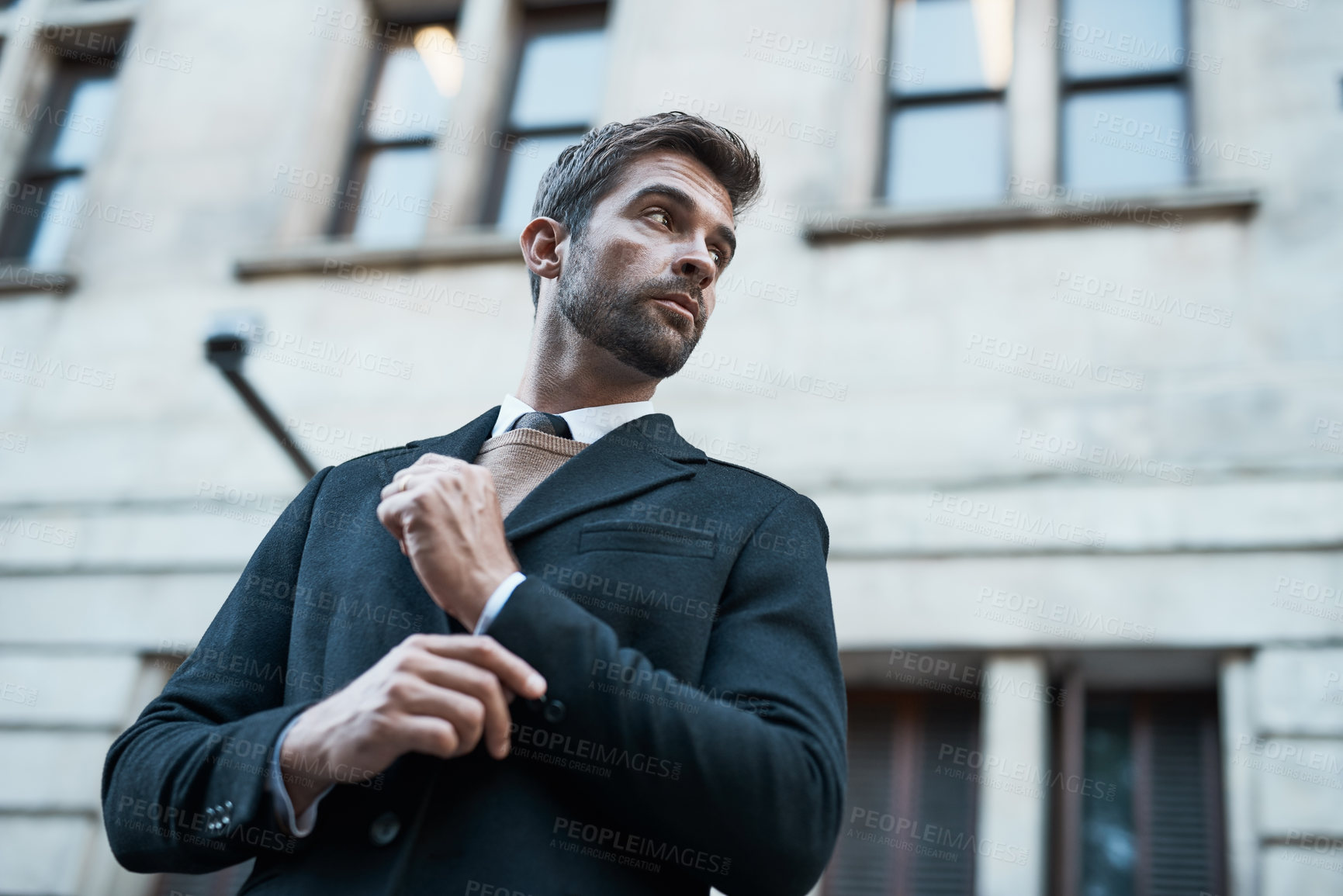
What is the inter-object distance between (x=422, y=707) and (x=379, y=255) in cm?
635

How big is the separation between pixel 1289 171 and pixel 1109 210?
2.82ft

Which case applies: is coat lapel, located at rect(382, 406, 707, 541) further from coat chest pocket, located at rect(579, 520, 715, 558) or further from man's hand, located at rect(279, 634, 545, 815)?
man's hand, located at rect(279, 634, 545, 815)

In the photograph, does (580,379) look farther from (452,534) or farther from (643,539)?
(452,534)

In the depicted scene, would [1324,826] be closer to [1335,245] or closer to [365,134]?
[1335,245]

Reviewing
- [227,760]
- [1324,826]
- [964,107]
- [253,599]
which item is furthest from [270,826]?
[964,107]

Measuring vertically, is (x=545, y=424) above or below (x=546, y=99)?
below

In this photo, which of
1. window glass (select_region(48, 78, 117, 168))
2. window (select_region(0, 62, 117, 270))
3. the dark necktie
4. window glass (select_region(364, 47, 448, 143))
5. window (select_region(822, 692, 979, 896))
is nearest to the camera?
the dark necktie

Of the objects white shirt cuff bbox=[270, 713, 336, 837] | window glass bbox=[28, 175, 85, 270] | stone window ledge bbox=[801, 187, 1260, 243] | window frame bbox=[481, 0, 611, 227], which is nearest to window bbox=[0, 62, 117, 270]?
window glass bbox=[28, 175, 85, 270]

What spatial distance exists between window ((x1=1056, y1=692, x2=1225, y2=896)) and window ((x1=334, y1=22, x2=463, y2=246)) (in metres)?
4.88

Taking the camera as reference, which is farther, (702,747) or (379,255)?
(379,255)

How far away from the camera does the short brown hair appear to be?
2561 mm

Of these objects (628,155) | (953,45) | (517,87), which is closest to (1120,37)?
(953,45)

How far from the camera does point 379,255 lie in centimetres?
758

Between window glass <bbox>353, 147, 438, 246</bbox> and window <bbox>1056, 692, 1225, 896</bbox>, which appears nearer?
window <bbox>1056, 692, 1225, 896</bbox>
